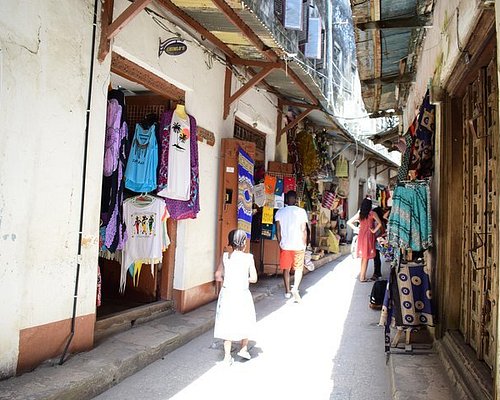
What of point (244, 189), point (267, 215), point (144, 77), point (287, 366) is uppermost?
point (144, 77)

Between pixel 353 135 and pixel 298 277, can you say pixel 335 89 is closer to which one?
pixel 353 135

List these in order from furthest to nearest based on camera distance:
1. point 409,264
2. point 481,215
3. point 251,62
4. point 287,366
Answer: point 251,62 → point 287,366 → point 409,264 → point 481,215

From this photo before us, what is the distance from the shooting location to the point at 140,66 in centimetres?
534

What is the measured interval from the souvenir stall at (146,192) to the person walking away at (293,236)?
2165 millimetres

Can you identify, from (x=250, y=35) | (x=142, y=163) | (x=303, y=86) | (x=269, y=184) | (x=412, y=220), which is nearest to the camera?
(x=412, y=220)

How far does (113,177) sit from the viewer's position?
5047mm

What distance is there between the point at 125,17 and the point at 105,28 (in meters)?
0.24

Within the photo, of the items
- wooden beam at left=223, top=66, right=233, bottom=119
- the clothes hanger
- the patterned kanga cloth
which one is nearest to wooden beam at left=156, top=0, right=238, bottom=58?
wooden beam at left=223, top=66, right=233, bottom=119

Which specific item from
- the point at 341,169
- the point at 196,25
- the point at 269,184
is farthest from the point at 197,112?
the point at 341,169

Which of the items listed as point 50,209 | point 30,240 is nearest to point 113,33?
point 50,209

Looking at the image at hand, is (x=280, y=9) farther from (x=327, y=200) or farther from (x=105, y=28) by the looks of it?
(x=327, y=200)

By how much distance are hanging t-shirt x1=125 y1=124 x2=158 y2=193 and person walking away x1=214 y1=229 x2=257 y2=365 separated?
1.44 m

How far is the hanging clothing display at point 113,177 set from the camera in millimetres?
4934

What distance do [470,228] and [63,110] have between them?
12.4 feet
